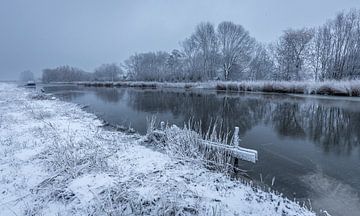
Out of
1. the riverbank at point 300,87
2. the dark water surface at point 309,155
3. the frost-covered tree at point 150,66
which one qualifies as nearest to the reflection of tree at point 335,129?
the dark water surface at point 309,155

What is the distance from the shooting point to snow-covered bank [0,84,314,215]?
2926mm

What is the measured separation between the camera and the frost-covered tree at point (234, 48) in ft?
146

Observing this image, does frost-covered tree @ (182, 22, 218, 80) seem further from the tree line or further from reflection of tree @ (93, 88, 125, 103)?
reflection of tree @ (93, 88, 125, 103)

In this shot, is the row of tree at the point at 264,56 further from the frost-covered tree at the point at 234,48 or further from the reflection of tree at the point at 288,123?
the reflection of tree at the point at 288,123

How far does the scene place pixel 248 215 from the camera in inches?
112

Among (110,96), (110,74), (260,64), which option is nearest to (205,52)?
(260,64)

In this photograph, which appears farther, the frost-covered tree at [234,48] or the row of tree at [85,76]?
the row of tree at [85,76]

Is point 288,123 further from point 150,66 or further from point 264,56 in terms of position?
point 150,66

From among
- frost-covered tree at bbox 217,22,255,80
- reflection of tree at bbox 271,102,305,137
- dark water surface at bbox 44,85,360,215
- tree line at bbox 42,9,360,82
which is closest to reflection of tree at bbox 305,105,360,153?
dark water surface at bbox 44,85,360,215

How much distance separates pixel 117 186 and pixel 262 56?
5276cm

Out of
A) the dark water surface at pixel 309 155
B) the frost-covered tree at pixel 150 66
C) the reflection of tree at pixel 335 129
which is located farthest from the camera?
the frost-covered tree at pixel 150 66

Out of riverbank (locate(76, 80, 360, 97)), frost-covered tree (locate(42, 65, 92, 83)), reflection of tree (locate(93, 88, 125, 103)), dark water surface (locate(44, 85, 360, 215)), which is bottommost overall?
dark water surface (locate(44, 85, 360, 215))

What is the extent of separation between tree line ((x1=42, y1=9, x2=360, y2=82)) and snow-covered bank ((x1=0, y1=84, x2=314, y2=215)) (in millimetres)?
31610

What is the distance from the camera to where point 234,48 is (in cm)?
4447
